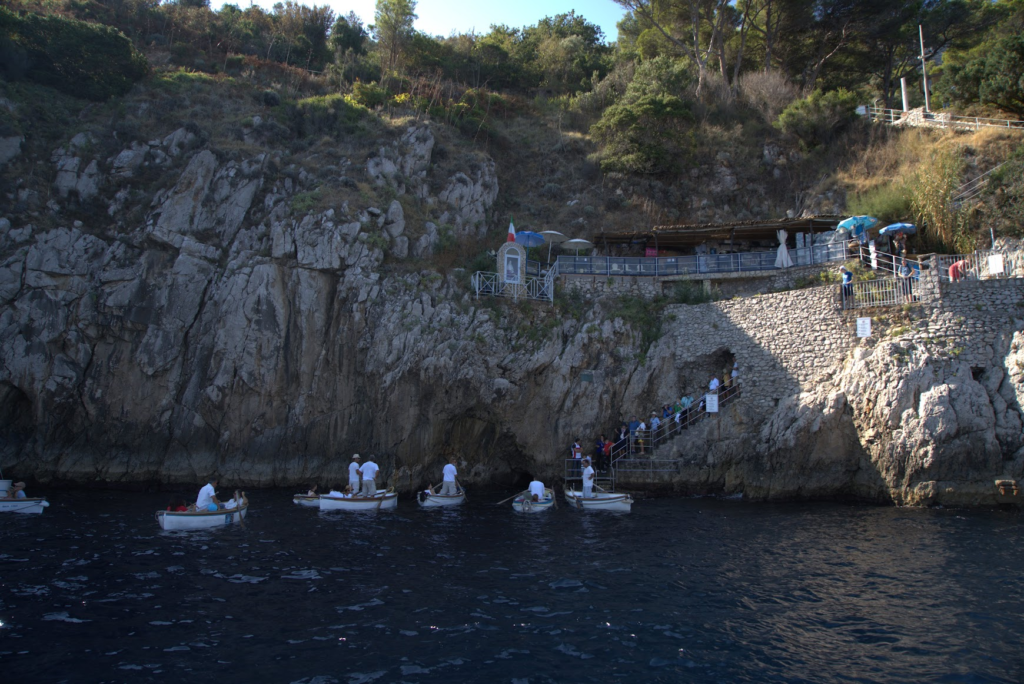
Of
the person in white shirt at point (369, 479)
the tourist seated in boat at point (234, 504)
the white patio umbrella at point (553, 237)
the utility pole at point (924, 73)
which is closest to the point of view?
the tourist seated in boat at point (234, 504)

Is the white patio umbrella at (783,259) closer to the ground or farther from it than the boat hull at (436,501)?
farther from it

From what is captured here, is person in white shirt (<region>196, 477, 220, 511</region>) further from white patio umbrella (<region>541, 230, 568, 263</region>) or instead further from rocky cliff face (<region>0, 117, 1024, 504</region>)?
white patio umbrella (<region>541, 230, 568, 263</region>)

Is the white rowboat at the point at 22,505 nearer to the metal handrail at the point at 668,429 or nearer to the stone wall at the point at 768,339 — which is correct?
the metal handrail at the point at 668,429

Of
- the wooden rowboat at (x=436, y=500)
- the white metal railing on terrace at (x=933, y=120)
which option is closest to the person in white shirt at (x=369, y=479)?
the wooden rowboat at (x=436, y=500)

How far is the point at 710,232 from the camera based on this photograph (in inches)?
1276

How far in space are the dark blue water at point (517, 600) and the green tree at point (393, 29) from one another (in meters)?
40.7

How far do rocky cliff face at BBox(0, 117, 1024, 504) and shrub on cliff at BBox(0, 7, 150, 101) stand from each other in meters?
11.5

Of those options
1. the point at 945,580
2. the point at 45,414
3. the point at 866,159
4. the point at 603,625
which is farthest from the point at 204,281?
the point at 866,159

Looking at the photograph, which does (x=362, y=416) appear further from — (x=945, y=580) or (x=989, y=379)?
(x=989, y=379)

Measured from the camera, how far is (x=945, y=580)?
13922 millimetres

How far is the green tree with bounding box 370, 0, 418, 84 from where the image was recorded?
49.4 meters

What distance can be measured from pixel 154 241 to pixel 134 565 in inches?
729

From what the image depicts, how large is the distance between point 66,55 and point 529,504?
36.1 metres

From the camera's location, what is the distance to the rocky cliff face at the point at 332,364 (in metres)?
25.3
